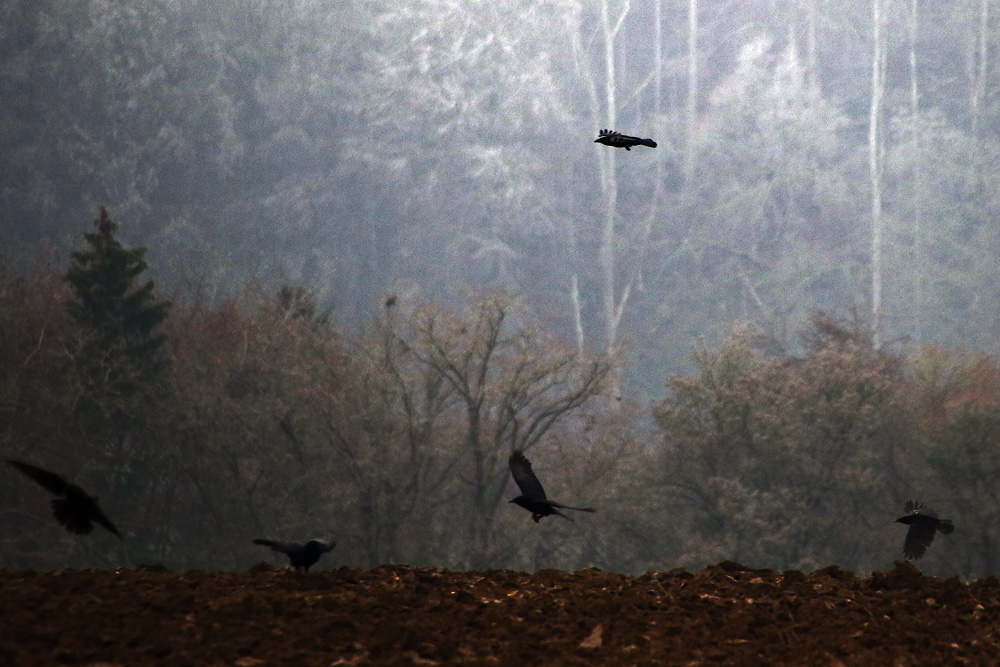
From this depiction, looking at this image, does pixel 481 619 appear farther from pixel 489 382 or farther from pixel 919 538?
pixel 489 382

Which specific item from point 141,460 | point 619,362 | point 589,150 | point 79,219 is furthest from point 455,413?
point 589,150

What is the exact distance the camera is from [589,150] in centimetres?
5769

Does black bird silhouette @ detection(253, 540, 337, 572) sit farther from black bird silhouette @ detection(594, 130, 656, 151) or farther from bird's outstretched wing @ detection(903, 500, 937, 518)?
bird's outstretched wing @ detection(903, 500, 937, 518)

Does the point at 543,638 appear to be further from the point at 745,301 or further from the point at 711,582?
the point at 745,301

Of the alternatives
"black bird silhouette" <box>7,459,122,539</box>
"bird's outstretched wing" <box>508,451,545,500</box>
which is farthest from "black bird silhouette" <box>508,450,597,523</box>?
"black bird silhouette" <box>7,459,122,539</box>

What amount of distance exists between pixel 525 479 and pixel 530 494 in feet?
0.59

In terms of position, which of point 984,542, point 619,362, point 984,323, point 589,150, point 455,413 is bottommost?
point 984,542

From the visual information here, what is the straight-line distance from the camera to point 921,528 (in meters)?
Answer: 4.30

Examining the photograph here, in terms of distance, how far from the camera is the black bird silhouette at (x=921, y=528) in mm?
4207

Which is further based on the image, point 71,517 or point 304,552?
point 304,552

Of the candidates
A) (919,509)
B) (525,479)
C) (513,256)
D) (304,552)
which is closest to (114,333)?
(525,479)

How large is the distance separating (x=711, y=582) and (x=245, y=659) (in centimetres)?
191

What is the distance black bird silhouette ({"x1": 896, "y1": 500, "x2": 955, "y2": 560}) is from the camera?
4207 mm

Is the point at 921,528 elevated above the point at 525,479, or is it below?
below
